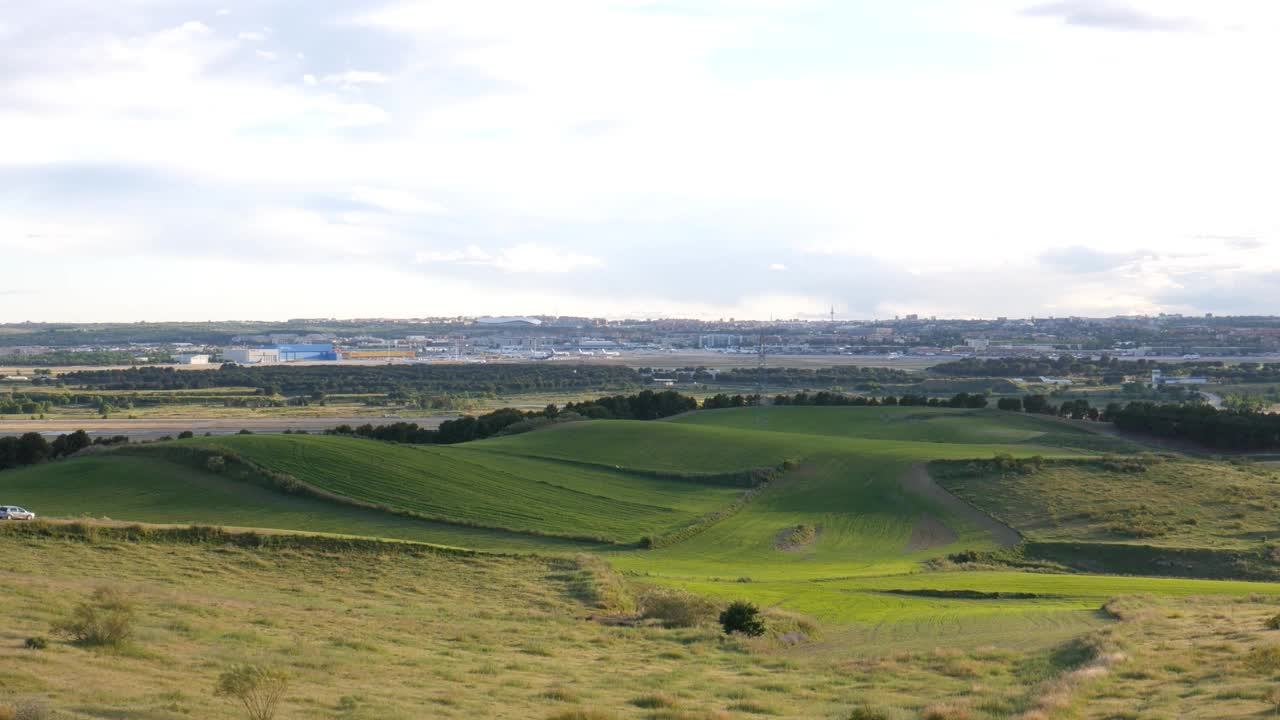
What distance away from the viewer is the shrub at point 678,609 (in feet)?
102

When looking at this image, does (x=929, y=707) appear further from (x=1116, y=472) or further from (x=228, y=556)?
(x=1116, y=472)

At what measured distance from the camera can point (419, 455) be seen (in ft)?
218

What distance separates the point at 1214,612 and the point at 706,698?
1712cm

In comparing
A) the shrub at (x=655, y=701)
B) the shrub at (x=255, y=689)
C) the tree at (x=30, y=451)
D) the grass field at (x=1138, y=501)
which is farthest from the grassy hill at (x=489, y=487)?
the shrub at (x=255, y=689)

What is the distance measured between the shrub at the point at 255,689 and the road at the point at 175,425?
7917 cm

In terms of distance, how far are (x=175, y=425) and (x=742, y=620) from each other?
87.1 m

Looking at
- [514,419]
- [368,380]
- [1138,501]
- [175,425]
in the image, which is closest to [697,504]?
[1138,501]

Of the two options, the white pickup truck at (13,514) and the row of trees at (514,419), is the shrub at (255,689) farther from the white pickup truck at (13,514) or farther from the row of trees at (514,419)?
the row of trees at (514,419)

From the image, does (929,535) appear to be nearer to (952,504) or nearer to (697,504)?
(952,504)

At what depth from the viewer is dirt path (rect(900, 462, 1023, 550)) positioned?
53188 millimetres

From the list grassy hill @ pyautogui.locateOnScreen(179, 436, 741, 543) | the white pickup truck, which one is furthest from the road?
the white pickup truck

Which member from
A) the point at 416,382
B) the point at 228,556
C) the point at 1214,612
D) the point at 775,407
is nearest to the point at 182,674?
the point at 228,556

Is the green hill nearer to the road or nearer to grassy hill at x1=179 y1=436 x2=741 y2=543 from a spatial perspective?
grassy hill at x1=179 y1=436 x2=741 y2=543

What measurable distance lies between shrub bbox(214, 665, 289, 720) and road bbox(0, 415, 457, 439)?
79.2 metres
